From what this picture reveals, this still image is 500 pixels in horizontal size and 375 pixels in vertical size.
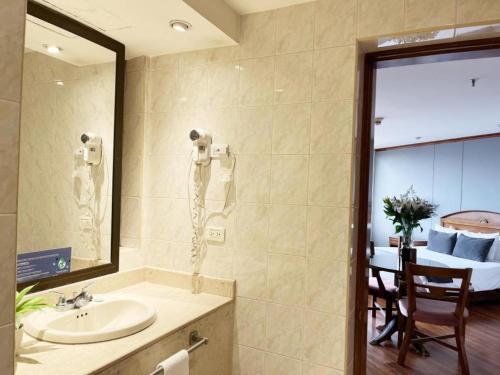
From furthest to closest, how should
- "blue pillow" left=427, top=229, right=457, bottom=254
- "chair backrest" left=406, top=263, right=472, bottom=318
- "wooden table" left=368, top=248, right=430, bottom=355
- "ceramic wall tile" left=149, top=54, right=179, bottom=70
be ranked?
"blue pillow" left=427, top=229, right=457, bottom=254
"wooden table" left=368, top=248, right=430, bottom=355
"chair backrest" left=406, top=263, right=472, bottom=318
"ceramic wall tile" left=149, top=54, right=179, bottom=70

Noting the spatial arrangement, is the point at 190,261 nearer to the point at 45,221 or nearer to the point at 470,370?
the point at 45,221

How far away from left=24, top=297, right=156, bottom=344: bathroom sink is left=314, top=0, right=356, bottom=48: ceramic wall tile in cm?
149

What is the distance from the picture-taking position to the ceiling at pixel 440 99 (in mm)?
2682

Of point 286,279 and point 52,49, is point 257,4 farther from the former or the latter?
point 286,279

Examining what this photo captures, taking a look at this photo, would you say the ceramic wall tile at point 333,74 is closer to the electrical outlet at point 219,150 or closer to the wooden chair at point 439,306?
the electrical outlet at point 219,150

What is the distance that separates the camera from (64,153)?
5.56 feet

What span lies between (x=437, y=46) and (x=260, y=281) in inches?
55.7

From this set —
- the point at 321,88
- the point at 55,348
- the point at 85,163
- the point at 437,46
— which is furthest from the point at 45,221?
the point at 437,46

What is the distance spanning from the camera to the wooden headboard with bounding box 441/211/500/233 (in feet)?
16.4

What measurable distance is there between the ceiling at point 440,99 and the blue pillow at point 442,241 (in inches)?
60.0

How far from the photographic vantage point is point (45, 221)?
1.60 meters

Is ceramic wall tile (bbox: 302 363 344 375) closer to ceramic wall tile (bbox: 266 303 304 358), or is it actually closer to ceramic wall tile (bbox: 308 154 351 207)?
ceramic wall tile (bbox: 266 303 304 358)

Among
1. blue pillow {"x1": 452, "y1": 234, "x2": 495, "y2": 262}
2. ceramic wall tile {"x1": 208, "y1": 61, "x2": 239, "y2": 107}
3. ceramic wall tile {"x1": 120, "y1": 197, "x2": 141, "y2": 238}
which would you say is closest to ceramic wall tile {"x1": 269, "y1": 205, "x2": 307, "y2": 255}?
ceramic wall tile {"x1": 208, "y1": 61, "x2": 239, "y2": 107}

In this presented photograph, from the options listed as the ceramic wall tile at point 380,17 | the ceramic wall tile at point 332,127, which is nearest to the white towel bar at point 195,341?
the ceramic wall tile at point 332,127
